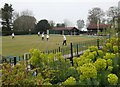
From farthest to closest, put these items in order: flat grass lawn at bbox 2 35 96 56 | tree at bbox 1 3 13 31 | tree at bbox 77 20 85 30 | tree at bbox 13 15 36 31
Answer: tree at bbox 77 20 85 30 → tree at bbox 13 15 36 31 → tree at bbox 1 3 13 31 → flat grass lawn at bbox 2 35 96 56

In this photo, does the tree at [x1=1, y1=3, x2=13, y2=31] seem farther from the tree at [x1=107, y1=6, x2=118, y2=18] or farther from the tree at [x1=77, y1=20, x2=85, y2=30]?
the tree at [x1=107, y1=6, x2=118, y2=18]

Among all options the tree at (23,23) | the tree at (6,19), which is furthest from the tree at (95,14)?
the tree at (6,19)

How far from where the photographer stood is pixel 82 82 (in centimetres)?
404

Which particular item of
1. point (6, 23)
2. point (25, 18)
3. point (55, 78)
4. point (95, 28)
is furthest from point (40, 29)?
point (55, 78)

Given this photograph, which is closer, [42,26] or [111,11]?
[111,11]

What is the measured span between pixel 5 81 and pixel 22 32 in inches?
2454

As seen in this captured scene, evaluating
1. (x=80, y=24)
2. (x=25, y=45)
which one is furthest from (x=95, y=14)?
(x=25, y=45)

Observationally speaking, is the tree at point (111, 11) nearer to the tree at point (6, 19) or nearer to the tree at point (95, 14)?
the tree at point (95, 14)

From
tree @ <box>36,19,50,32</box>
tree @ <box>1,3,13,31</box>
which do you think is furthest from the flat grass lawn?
tree @ <box>36,19,50,32</box>

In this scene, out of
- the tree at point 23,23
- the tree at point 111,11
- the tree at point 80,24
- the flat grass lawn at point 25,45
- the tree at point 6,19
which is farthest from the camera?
the tree at point 80,24

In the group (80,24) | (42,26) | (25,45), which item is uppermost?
(80,24)

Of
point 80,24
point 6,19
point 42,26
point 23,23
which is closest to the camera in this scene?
point 6,19

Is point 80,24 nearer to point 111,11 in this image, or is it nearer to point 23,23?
point 23,23

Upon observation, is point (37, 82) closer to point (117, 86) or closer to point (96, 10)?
point (117, 86)
